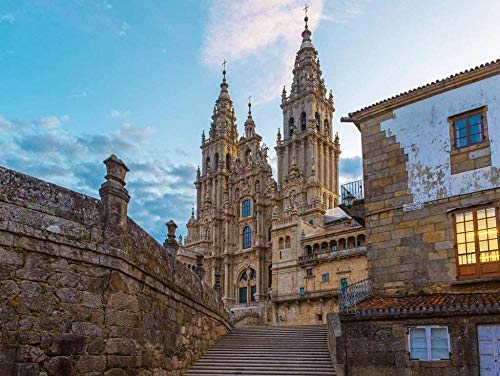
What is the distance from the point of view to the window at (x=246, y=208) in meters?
57.1

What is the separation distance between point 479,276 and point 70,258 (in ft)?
32.5

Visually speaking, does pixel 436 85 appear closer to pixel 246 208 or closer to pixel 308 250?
pixel 308 250

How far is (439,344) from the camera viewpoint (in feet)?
38.0

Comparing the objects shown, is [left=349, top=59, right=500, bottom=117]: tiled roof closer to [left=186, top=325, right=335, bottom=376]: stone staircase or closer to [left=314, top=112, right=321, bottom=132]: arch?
[left=186, top=325, right=335, bottom=376]: stone staircase

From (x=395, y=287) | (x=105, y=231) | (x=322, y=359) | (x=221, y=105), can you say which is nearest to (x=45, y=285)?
(x=105, y=231)

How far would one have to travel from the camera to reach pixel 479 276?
13.3m

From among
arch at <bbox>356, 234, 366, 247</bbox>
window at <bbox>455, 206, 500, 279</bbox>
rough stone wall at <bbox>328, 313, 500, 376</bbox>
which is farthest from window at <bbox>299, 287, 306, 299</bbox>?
rough stone wall at <bbox>328, 313, 500, 376</bbox>

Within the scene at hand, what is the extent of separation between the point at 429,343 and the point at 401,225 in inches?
159

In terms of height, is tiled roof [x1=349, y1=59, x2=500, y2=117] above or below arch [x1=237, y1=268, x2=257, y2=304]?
above

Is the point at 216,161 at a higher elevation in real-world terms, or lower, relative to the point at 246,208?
higher

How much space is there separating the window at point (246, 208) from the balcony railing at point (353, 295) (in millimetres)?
41367

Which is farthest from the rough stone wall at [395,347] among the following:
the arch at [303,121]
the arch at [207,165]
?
the arch at [207,165]

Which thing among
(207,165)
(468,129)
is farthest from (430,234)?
(207,165)

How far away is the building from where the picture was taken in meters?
11.6
